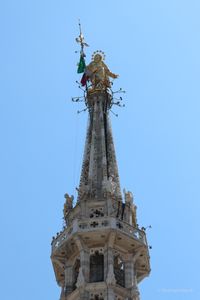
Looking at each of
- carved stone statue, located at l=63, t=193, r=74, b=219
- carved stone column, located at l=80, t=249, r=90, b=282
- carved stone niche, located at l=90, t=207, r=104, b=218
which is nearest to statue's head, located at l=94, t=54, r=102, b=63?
carved stone statue, located at l=63, t=193, r=74, b=219

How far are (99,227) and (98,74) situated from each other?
65.3 ft

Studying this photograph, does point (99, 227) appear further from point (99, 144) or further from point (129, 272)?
point (99, 144)

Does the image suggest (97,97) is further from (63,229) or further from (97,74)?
(63,229)

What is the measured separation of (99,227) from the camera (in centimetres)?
5062

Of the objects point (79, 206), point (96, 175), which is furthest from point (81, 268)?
point (96, 175)

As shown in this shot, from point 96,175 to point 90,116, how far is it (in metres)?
8.61

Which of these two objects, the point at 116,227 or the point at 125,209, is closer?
the point at 116,227

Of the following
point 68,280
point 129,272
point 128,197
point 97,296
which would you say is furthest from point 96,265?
point 128,197

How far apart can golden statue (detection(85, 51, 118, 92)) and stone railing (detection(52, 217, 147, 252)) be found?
17.8 meters

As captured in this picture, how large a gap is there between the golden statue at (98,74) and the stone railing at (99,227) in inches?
699

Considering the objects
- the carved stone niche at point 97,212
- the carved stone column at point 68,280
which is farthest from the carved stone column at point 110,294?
the carved stone niche at point 97,212

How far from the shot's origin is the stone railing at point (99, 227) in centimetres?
5069

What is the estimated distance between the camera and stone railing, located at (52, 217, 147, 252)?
50688mm

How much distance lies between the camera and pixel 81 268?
49.5m
